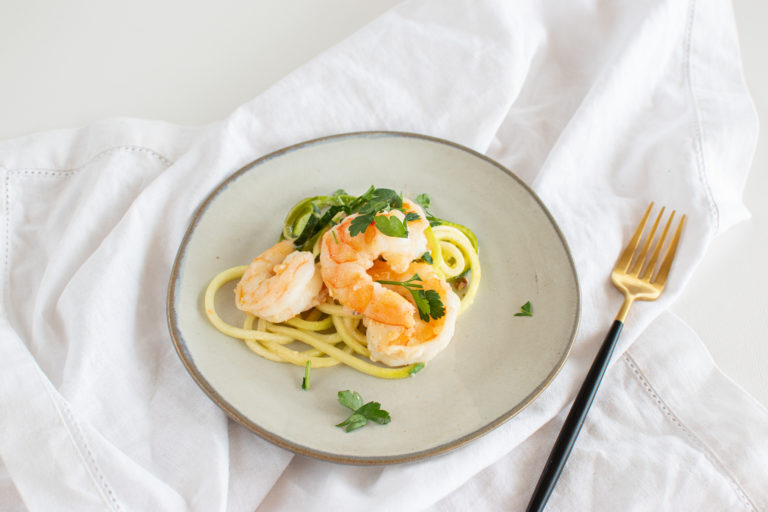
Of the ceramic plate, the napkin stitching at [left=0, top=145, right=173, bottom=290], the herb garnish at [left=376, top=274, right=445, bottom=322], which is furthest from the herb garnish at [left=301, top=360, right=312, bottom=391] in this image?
the napkin stitching at [left=0, top=145, right=173, bottom=290]

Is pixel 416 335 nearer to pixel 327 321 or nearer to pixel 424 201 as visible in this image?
pixel 327 321

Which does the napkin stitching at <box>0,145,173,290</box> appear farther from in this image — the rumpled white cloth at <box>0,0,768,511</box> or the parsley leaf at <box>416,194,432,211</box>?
the parsley leaf at <box>416,194,432,211</box>

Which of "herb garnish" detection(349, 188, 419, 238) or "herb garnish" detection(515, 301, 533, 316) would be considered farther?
"herb garnish" detection(515, 301, 533, 316)

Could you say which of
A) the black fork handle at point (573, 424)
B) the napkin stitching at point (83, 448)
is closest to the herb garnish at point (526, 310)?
the black fork handle at point (573, 424)

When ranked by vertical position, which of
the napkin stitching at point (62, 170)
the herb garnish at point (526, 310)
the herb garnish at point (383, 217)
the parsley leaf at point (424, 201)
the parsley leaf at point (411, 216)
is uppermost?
the herb garnish at point (383, 217)

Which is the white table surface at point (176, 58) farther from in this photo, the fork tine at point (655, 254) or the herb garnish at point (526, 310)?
the herb garnish at point (526, 310)
